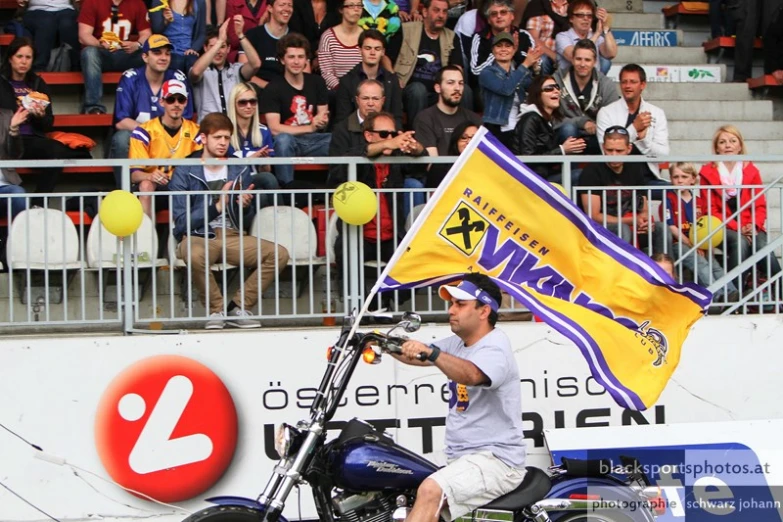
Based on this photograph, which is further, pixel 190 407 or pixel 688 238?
pixel 688 238

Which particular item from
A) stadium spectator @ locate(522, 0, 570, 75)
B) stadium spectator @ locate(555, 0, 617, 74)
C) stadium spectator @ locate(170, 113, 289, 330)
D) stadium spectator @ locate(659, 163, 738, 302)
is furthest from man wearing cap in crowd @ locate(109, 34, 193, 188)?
stadium spectator @ locate(659, 163, 738, 302)

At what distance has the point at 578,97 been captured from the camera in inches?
479

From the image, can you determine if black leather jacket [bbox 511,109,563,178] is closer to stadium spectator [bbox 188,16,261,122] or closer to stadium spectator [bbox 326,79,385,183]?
stadium spectator [bbox 326,79,385,183]

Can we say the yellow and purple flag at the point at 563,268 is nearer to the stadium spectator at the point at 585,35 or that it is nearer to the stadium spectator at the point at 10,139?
the stadium spectator at the point at 10,139

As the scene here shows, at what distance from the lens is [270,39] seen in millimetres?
12430

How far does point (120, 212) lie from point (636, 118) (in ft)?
16.2

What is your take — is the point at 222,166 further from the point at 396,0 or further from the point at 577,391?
the point at 396,0

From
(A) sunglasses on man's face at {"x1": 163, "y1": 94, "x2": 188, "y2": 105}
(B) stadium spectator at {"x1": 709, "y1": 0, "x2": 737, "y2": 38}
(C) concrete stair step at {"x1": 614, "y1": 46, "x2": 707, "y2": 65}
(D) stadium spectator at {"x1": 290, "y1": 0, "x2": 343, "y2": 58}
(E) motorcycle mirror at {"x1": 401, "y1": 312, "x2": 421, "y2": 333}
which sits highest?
(B) stadium spectator at {"x1": 709, "y1": 0, "x2": 737, "y2": 38}

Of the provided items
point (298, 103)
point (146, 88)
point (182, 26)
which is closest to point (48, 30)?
point (182, 26)

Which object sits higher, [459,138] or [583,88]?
[583,88]

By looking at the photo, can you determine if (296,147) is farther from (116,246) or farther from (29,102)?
(29,102)

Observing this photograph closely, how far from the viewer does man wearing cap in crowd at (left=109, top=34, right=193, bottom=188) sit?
11344mm

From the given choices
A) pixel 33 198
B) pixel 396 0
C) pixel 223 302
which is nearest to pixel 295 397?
pixel 223 302

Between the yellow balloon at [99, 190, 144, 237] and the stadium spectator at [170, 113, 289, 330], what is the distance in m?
0.46
